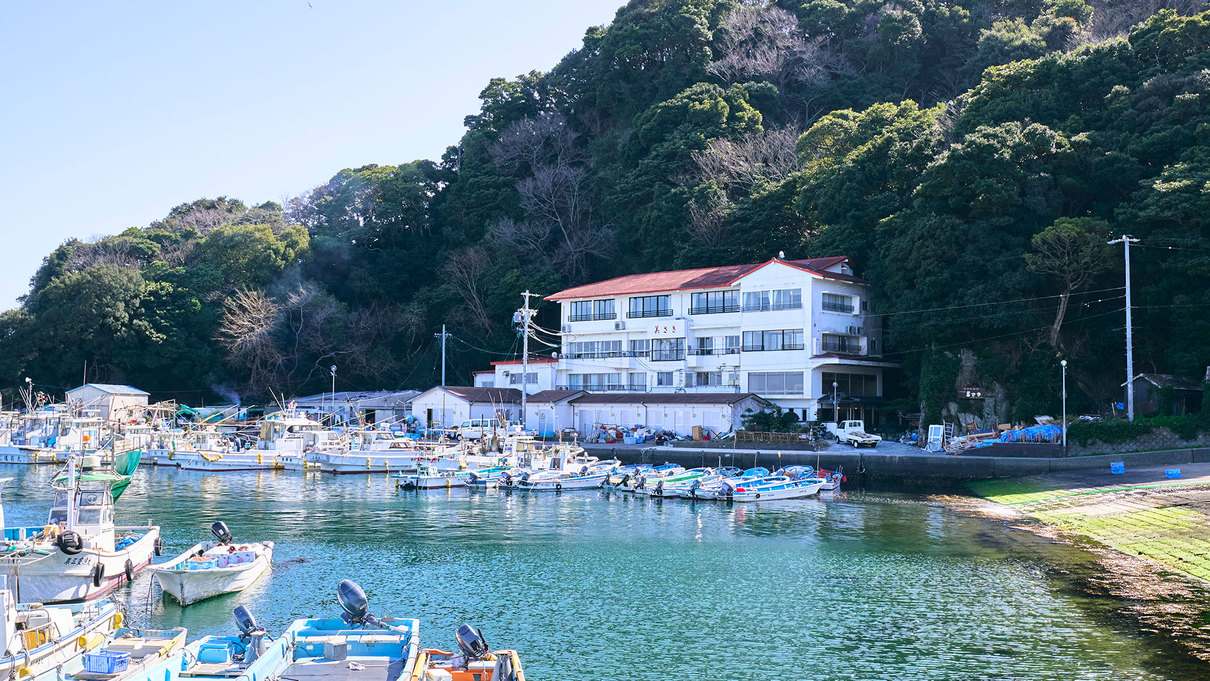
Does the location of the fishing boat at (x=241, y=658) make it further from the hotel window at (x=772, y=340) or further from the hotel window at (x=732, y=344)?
the hotel window at (x=732, y=344)

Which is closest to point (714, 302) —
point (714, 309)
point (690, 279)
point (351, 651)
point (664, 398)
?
point (714, 309)

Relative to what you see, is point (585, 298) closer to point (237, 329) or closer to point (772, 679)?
point (237, 329)

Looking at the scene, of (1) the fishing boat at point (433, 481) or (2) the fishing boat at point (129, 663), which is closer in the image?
(2) the fishing boat at point (129, 663)

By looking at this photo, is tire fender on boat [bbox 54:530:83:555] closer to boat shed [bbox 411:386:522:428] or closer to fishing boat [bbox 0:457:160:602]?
fishing boat [bbox 0:457:160:602]

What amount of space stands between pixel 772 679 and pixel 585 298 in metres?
54.2

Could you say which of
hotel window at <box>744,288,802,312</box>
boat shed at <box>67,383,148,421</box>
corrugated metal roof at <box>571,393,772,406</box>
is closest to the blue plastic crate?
corrugated metal roof at <box>571,393,772,406</box>

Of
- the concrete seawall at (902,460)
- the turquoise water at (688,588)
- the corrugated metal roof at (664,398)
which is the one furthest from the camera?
the corrugated metal roof at (664,398)

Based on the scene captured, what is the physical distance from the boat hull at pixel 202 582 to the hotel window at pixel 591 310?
155 feet

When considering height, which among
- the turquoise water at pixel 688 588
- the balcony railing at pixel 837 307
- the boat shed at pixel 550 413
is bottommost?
the turquoise water at pixel 688 588

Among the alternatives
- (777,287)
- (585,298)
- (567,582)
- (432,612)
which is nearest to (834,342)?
(777,287)

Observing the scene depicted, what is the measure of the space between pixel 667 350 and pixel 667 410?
21.6ft

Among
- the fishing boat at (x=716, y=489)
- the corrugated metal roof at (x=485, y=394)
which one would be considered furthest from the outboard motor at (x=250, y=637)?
the corrugated metal roof at (x=485, y=394)

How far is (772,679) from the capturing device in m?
16.9

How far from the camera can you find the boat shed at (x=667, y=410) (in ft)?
190
